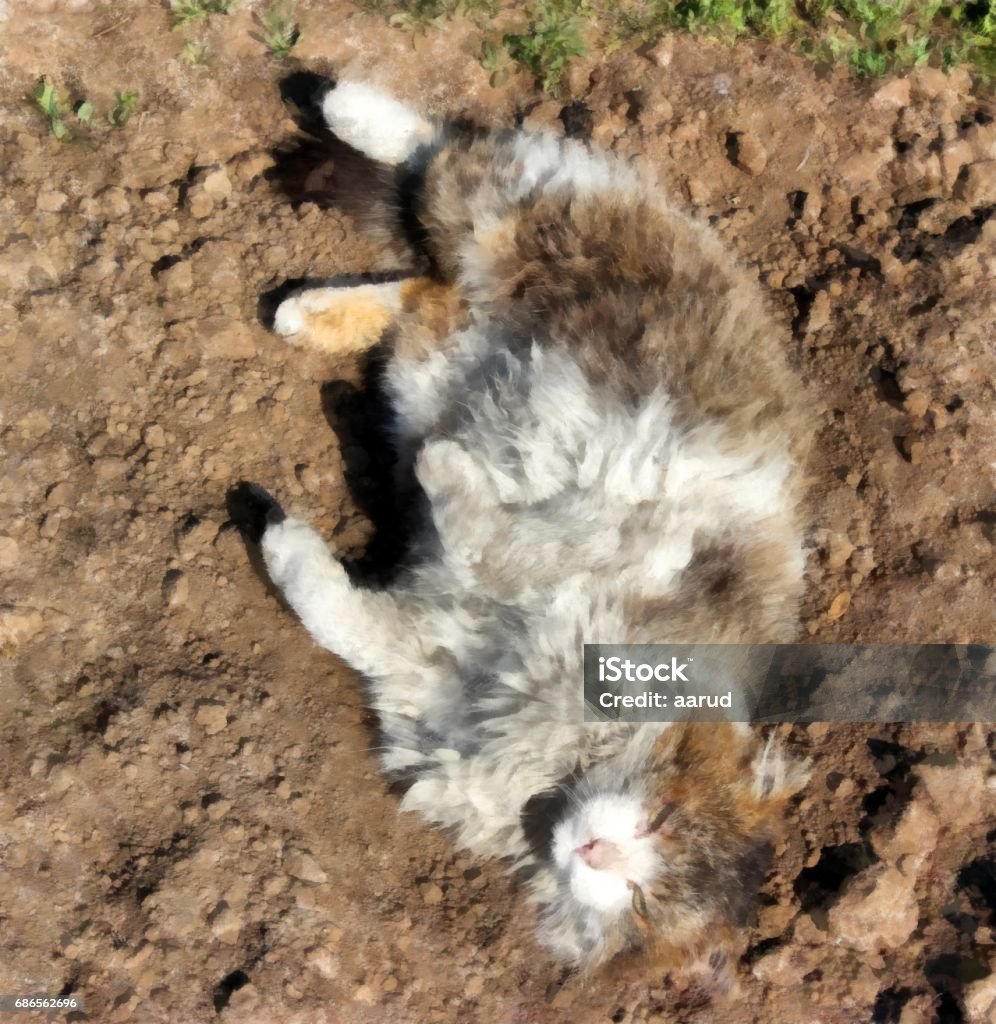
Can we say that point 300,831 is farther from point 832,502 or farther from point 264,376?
point 832,502

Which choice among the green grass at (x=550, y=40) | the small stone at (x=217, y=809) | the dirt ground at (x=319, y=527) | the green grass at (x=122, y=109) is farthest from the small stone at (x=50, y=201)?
the small stone at (x=217, y=809)

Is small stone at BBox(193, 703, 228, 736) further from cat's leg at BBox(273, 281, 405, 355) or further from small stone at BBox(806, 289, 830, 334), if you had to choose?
small stone at BBox(806, 289, 830, 334)

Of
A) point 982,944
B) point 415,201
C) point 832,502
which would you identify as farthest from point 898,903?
point 415,201

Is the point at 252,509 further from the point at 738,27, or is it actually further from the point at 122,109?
the point at 738,27

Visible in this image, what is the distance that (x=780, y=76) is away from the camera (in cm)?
430

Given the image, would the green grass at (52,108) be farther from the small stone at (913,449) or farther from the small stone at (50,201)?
the small stone at (913,449)

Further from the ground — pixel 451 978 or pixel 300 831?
pixel 300 831

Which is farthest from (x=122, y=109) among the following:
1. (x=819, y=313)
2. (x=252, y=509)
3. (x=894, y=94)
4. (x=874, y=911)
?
(x=874, y=911)

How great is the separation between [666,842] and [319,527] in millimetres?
1849

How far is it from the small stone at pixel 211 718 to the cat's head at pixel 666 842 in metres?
1.33

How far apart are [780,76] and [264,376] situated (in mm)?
2783

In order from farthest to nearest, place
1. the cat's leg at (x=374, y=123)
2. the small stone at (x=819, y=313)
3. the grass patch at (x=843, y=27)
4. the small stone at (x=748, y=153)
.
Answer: the grass patch at (x=843, y=27) < the small stone at (x=748, y=153) < the small stone at (x=819, y=313) < the cat's leg at (x=374, y=123)

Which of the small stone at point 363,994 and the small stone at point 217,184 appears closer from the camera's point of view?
the small stone at point 363,994

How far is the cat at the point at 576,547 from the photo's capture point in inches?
128
